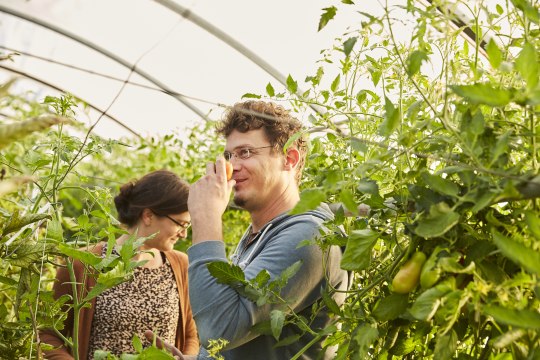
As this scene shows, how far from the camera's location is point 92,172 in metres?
7.71

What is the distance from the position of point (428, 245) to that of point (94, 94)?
521cm

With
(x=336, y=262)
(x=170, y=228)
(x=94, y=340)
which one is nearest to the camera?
(x=336, y=262)

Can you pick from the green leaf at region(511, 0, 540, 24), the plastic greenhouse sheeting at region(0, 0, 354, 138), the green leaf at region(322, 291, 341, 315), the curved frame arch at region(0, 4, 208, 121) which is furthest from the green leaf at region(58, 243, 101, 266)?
the curved frame arch at region(0, 4, 208, 121)

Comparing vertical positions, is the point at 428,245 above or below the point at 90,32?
below

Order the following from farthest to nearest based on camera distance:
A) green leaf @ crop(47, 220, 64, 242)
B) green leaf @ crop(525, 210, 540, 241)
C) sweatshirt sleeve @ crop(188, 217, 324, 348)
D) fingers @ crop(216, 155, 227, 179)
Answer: fingers @ crop(216, 155, 227, 179) < sweatshirt sleeve @ crop(188, 217, 324, 348) < green leaf @ crop(47, 220, 64, 242) < green leaf @ crop(525, 210, 540, 241)

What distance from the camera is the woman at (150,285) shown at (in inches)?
102

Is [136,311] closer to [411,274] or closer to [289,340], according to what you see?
[289,340]

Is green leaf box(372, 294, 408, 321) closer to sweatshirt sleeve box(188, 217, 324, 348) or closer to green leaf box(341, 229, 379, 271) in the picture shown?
green leaf box(341, 229, 379, 271)

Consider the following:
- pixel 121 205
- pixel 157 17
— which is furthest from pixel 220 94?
pixel 121 205

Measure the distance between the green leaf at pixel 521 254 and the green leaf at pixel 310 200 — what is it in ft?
0.73

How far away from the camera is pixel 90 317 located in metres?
2.54

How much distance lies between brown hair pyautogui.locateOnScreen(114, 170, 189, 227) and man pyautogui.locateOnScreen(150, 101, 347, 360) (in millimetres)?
842

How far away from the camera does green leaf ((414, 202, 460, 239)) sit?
2.95 ft

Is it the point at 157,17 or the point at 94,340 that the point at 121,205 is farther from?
the point at 157,17
